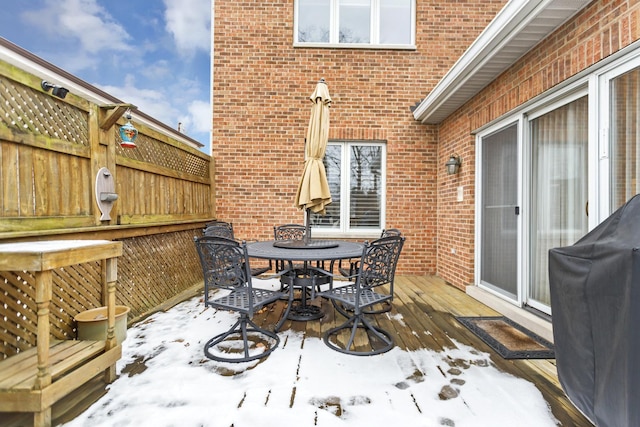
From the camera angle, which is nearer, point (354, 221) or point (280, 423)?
point (280, 423)

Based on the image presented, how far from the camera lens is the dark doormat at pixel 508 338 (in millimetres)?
2645

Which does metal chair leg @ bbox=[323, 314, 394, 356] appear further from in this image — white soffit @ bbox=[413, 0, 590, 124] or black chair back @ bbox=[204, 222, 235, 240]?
white soffit @ bbox=[413, 0, 590, 124]

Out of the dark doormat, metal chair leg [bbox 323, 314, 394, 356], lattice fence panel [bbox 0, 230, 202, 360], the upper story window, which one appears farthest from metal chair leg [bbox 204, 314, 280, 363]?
the upper story window

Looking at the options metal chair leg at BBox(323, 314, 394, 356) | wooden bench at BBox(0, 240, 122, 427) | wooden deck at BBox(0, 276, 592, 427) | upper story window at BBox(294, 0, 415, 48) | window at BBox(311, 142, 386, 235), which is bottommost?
wooden deck at BBox(0, 276, 592, 427)

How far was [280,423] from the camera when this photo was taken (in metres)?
1.77

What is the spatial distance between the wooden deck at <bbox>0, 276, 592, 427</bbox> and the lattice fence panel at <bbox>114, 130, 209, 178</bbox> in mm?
2267

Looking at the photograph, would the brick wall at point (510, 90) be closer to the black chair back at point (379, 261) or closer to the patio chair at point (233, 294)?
the black chair back at point (379, 261)

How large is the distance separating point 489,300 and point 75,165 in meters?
4.56

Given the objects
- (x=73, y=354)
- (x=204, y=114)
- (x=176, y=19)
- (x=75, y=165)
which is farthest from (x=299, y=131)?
(x=204, y=114)

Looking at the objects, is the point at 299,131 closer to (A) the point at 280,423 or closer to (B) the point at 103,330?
(B) the point at 103,330

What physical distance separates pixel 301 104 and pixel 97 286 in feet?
13.8

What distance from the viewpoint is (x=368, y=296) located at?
290cm

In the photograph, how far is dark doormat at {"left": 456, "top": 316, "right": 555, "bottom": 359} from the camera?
2.64 m

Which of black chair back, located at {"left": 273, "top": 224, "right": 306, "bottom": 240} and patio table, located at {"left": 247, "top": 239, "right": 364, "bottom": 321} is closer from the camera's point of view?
patio table, located at {"left": 247, "top": 239, "right": 364, "bottom": 321}
